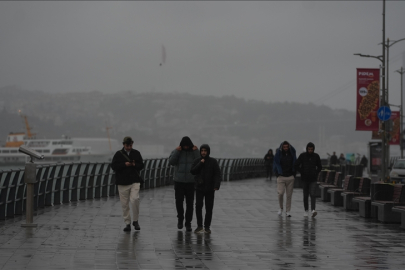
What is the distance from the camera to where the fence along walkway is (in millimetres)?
15930

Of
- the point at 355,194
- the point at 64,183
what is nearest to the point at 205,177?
the point at 355,194

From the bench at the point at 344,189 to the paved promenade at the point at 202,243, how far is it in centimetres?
268

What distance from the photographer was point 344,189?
70.3 ft

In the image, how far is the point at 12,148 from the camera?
124 metres

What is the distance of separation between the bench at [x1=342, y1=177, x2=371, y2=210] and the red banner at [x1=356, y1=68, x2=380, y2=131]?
53.4 ft

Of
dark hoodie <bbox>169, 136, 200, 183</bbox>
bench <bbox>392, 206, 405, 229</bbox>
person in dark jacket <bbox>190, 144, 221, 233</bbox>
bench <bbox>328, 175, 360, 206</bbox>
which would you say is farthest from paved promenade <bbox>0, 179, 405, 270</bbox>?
bench <bbox>328, 175, 360, 206</bbox>

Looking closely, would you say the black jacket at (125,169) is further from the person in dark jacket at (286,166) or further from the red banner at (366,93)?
the red banner at (366,93)

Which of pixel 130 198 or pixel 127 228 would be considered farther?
pixel 130 198

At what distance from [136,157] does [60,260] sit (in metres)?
4.37

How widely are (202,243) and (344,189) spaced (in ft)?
34.4

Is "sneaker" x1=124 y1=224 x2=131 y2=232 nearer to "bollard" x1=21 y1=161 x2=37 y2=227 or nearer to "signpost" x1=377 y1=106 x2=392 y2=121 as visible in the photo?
"bollard" x1=21 y1=161 x2=37 y2=227

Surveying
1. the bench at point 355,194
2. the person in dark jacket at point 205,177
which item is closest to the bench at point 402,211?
the person in dark jacket at point 205,177

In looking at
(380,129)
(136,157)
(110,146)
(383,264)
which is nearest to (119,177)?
(136,157)

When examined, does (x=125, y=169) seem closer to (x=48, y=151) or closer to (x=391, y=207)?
(x=391, y=207)
